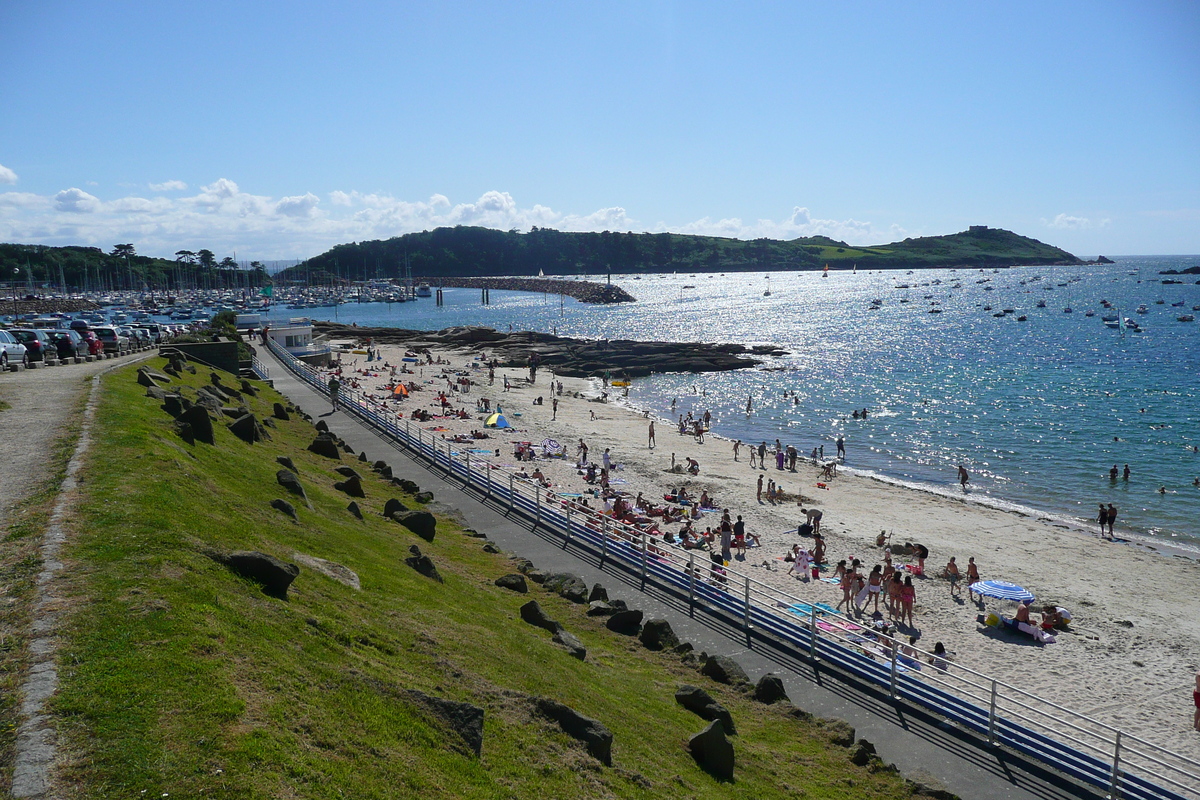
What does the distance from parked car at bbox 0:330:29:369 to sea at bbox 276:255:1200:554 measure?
123 feet

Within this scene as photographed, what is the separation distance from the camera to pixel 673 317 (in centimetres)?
15838

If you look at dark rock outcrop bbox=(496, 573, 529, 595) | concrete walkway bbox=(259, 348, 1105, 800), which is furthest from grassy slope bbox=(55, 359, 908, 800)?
concrete walkway bbox=(259, 348, 1105, 800)

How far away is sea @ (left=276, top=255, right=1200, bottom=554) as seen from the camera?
3559 cm

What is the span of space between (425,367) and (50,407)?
56.9 metres

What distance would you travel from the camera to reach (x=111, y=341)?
37531 millimetres

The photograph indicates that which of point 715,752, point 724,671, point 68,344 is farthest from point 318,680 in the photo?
point 68,344

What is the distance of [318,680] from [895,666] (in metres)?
8.85

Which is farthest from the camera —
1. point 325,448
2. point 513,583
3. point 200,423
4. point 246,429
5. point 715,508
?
point 715,508

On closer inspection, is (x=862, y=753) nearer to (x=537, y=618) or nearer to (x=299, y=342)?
(x=537, y=618)

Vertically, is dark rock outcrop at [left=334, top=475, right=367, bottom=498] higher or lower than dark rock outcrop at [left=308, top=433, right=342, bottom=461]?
lower

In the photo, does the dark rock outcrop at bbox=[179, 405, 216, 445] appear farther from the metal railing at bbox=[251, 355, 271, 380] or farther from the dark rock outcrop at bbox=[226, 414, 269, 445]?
the metal railing at bbox=[251, 355, 271, 380]

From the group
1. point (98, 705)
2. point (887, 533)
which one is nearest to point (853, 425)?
point (887, 533)

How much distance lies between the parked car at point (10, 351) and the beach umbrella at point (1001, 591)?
34062 mm

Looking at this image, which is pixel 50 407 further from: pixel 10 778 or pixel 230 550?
pixel 10 778
